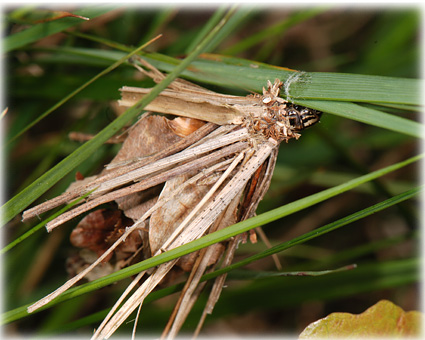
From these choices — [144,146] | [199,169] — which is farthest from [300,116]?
[144,146]

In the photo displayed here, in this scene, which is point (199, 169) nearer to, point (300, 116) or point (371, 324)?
point (300, 116)

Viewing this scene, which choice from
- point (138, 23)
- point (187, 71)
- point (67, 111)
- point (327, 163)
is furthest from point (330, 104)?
point (67, 111)

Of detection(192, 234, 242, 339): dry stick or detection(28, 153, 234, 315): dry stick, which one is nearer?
detection(28, 153, 234, 315): dry stick

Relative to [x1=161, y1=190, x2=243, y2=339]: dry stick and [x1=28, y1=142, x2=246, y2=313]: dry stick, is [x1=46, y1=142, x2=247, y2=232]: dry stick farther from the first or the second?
[x1=161, y1=190, x2=243, y2=339]: dry stick

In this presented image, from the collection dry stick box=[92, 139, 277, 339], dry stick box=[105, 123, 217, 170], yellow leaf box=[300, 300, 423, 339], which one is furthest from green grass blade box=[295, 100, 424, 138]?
yellow leaf box=[300, 300, 423, 339]

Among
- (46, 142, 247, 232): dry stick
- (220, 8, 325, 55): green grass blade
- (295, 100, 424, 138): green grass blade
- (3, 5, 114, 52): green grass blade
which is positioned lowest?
(46, 142, 247, 232): dry stick

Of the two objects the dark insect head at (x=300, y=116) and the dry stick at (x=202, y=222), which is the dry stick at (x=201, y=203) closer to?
the dry stick at (x=202, y=222)

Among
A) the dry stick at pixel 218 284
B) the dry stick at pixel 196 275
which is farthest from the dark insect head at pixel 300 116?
the dry stick at pixel 218 284

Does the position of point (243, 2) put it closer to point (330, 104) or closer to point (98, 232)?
point (330, 104)
